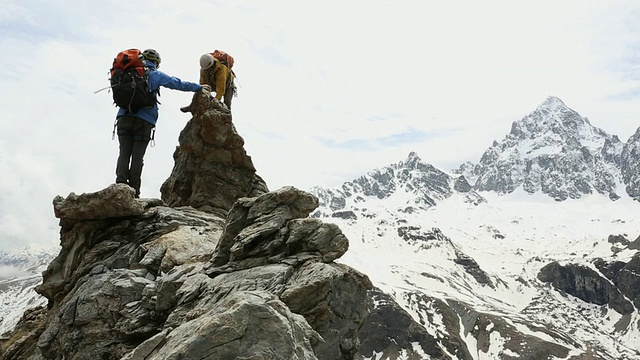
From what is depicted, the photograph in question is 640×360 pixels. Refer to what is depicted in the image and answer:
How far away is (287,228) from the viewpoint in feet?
55.5

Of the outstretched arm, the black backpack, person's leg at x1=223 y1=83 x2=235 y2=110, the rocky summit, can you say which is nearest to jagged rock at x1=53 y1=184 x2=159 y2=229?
the rocky summit

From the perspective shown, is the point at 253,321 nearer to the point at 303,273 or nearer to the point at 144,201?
the point at 303,273

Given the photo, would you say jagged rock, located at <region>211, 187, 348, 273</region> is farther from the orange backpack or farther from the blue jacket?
the orange backpack

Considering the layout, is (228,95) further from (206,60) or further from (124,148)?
(124,148)

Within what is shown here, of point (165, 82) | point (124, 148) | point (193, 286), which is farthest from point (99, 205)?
point (193, 286)

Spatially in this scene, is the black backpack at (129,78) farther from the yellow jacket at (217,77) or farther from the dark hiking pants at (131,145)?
the yellow jacket at (217,77)

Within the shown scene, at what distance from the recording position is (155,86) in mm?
19016

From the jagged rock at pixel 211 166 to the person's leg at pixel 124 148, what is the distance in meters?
3.97

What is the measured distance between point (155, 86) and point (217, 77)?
5.36 m

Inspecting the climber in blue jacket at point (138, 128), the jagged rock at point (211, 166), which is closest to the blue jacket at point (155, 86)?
the climber in blue jacket at point (138, 128)

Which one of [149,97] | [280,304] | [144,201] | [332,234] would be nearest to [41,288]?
[144,201]

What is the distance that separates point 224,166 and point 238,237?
29.9ft

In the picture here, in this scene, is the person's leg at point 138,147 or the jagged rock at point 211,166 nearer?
the person's leg at point 138,147

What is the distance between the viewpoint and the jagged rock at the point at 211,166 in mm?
23766
